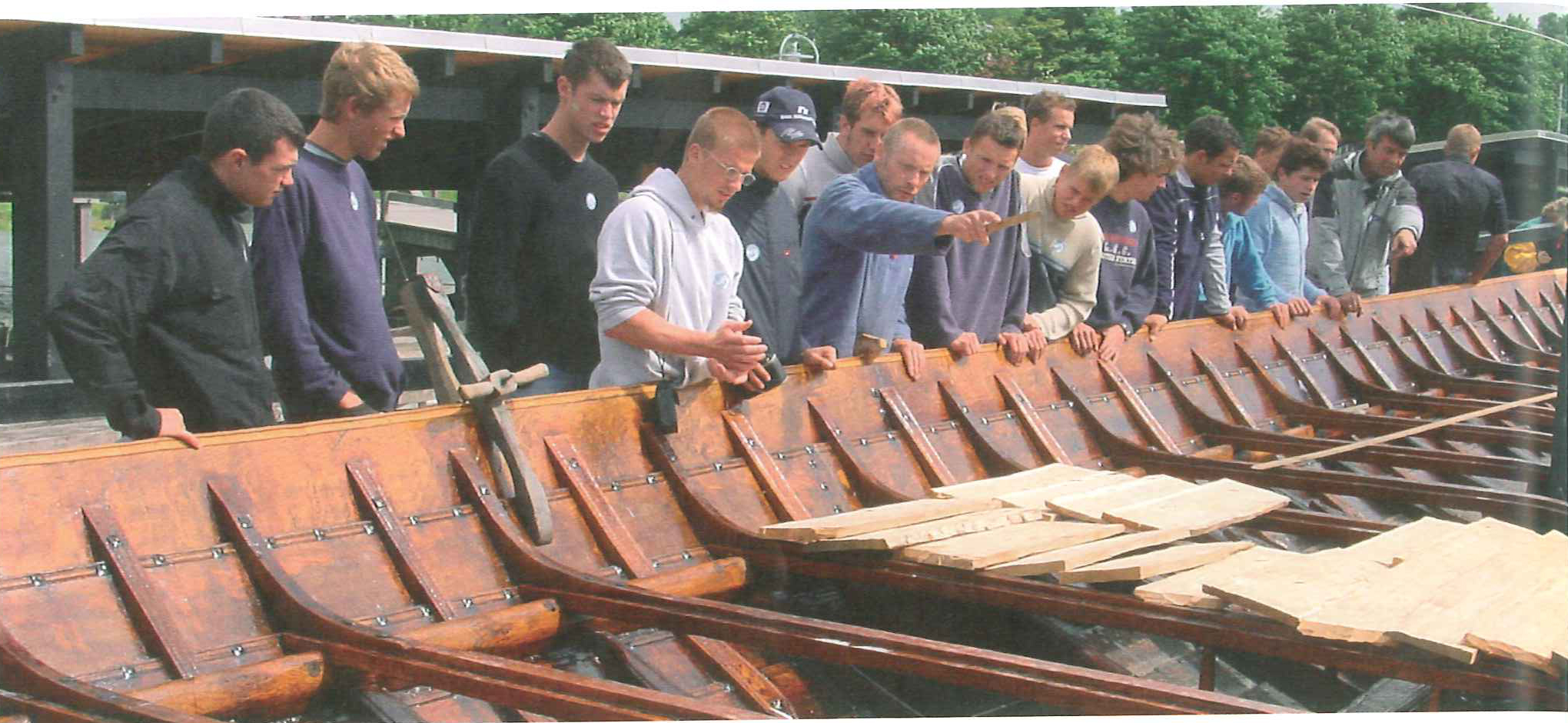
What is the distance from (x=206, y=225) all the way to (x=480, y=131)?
19.4ft

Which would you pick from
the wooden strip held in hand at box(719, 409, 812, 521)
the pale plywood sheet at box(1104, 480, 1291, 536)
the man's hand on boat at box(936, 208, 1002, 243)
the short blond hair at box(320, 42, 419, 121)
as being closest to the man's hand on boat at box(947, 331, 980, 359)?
the man's hand on boat at box(936, 208, 1002, 243)

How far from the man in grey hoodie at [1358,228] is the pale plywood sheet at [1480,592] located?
12.9ft

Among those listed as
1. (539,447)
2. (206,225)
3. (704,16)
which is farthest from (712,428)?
(206,225)

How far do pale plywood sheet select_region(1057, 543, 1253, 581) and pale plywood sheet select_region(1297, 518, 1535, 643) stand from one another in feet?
1.21

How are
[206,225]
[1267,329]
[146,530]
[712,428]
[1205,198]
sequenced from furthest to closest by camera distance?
[1267,329]
[1205,198]
[712,428]
[206,225]
[146,530]

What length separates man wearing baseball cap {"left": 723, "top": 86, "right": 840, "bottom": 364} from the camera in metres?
4.25

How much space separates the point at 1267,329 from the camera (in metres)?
6.89

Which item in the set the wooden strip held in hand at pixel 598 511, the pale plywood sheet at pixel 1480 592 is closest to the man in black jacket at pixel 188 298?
the wooden strip held in hand at pixel 598 511

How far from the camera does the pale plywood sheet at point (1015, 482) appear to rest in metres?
4.30

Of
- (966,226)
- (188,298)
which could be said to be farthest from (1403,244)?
(188,298)

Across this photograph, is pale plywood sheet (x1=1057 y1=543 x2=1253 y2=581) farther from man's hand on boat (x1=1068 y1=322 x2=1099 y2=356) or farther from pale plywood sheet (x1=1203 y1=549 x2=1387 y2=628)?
man's hand on boat (x1=1068 y1=322 x2=1099 y2=356)

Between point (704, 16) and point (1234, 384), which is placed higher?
point (704, 16)

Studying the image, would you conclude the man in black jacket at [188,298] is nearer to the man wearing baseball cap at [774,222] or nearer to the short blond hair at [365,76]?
the short blond hair at [365,76]

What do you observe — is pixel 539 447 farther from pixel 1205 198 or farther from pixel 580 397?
pixel 1205 198
